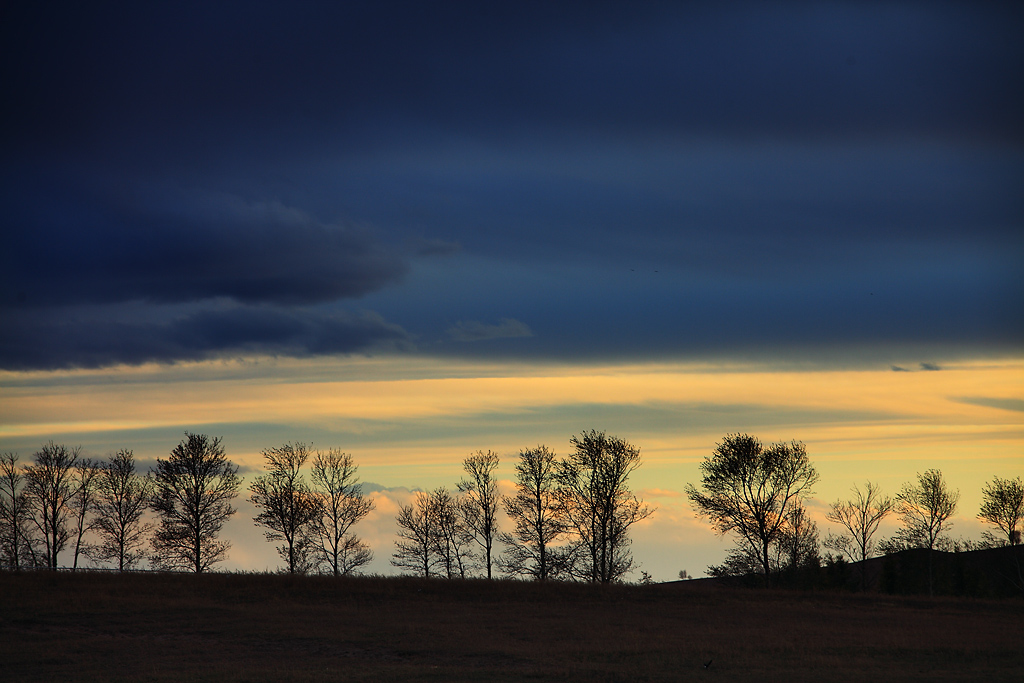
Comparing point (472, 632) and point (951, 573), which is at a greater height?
point (472, 632)

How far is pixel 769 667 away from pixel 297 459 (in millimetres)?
59533

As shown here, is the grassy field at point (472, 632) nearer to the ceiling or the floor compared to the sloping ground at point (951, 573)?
nearer to the ceiling

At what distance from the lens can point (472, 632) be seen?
35.7 metres

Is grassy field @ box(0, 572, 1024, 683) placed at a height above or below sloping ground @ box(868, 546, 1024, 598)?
above

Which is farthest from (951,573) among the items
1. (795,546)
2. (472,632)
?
(472,632)

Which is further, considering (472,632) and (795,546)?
(795,546)

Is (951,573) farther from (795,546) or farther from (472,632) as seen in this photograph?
(472,632)

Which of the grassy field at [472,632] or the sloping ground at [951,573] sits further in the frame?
the sloping ground at [951,573]

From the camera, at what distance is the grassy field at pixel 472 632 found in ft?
87.5

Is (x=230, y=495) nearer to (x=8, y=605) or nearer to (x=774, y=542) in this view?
(x=8, y=605)

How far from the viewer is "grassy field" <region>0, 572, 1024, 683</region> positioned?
87.5 feet

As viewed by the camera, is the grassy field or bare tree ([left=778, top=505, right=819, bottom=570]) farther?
bare tree ([left=778, top=505, right=819, bottom=570])

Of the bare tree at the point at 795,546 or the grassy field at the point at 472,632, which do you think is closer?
the grassy field at the point at 472,632

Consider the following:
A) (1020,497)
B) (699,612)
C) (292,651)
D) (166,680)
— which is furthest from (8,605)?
(1020,497)
